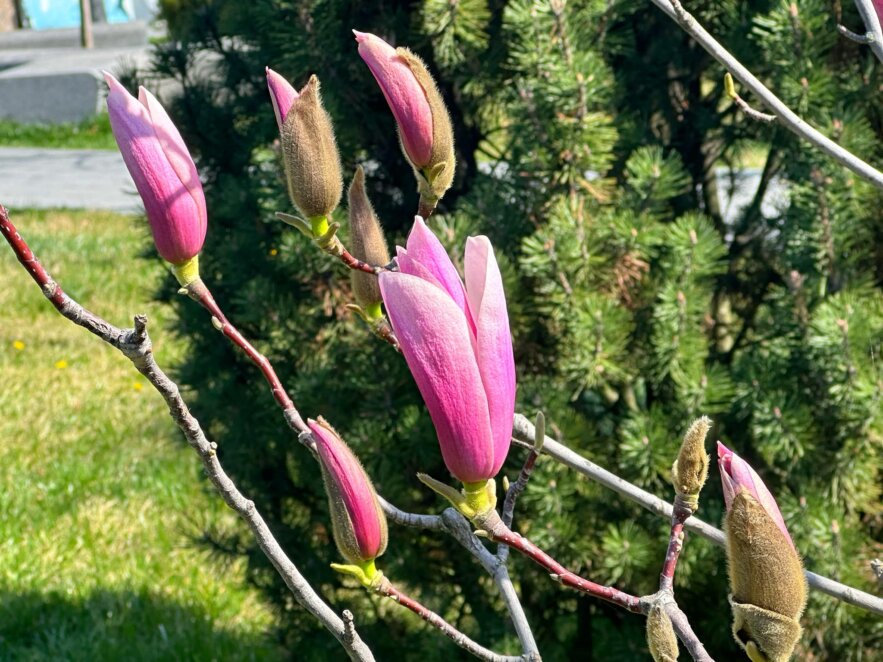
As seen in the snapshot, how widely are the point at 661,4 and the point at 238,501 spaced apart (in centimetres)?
56

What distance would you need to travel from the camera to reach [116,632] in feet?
10.6

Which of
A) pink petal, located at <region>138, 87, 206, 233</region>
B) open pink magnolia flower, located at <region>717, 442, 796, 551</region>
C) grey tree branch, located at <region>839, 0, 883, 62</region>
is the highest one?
grey tree branch, located at <region>839, 0, 883, 62</region>

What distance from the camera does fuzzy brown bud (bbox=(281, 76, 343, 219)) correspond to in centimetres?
89

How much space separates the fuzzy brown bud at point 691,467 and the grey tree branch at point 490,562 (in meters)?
0.14

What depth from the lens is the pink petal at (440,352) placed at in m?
0.66

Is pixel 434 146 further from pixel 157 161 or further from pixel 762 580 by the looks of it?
pixel 762 580

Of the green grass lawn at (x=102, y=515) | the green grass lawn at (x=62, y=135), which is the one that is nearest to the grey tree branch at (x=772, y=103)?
the green grass lawn at (x=102, y=515)

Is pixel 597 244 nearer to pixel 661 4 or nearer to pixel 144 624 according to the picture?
pixel 661 4

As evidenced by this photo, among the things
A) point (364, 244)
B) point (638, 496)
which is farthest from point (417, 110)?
point (638, 496)

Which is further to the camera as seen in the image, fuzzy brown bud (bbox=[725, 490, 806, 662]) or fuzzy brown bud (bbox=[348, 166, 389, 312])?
fuzzy brown bud (bbox=[348, 166, 389, 312])

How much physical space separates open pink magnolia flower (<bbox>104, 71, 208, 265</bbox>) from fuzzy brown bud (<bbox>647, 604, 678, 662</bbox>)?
45cm

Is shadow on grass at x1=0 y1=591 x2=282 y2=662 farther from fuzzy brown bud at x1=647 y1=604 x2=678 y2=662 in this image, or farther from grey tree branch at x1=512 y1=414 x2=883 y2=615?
fuzzy brown bud at x1=647 y1=604 x2=678 y2=662

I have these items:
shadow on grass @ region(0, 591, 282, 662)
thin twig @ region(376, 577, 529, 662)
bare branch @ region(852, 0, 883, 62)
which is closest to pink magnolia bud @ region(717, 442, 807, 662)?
thin twig @ region(376, 577, 529, 662)

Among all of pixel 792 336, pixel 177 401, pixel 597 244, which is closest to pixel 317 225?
pixel 177 401
